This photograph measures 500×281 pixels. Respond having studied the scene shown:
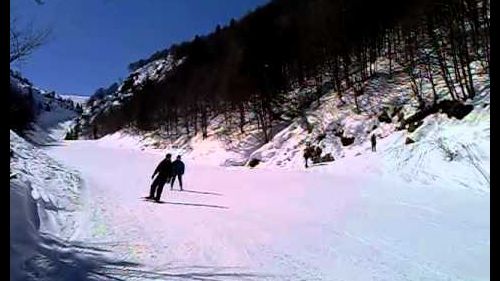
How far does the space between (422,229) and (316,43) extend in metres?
33.6

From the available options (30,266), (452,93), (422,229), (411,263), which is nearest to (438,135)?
(452,93)

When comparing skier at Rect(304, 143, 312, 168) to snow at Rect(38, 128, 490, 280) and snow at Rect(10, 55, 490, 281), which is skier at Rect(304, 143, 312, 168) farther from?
snow at Rect(38, 128, 490, 280)

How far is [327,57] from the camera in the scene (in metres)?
39.5

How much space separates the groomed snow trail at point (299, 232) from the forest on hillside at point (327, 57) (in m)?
11.2

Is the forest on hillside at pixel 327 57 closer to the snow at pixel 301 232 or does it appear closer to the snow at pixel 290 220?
the snow at pixel 290 220

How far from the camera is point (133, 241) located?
8.78 meters

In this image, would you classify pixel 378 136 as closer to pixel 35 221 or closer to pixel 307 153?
pixel 307 153

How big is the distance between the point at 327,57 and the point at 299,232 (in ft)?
103

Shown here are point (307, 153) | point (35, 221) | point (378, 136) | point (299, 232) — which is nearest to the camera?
point (35, 221)

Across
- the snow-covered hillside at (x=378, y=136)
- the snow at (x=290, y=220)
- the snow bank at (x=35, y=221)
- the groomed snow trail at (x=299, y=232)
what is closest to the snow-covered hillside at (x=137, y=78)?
the snow-covered hillside at (x=378, y=136)

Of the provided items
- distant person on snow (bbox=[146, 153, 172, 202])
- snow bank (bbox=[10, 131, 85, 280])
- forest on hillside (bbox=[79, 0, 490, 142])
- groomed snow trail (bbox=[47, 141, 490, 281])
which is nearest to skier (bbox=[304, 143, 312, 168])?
forest on hillside (bbox=[79, 0, 490, 142])

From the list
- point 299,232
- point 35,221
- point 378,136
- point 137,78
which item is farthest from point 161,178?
point 137,78

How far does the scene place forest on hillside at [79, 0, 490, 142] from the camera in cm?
2495

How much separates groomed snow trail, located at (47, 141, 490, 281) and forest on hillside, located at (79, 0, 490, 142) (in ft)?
36.7
